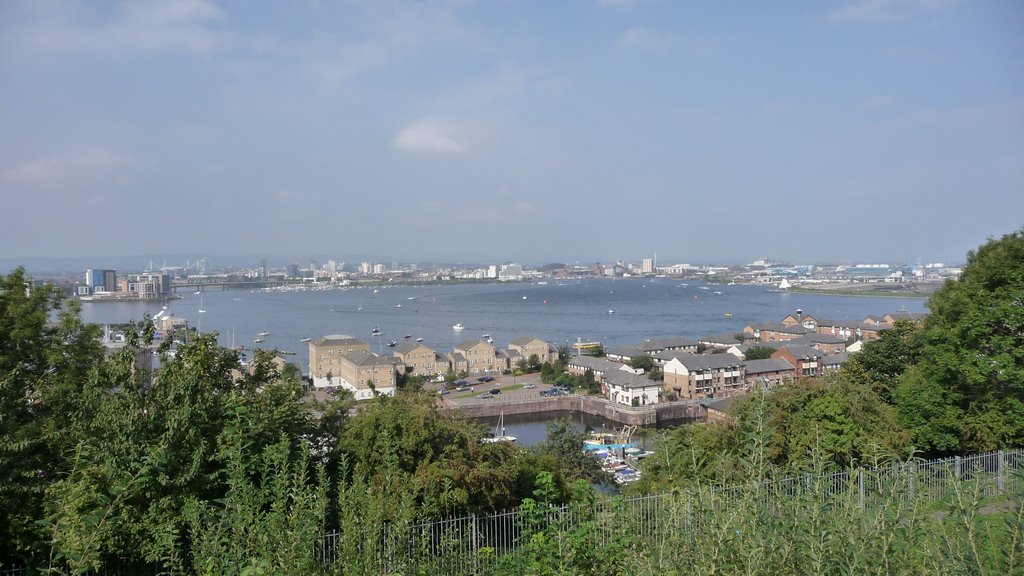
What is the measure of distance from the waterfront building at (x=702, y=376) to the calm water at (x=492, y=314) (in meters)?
3.41

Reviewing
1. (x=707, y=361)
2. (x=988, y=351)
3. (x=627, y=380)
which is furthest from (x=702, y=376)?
(x=988, y=351)

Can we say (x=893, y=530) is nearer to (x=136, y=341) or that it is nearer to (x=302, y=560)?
(x=302, y=560)

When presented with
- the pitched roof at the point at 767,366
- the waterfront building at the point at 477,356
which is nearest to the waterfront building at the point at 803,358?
the pitched roof at the point at 767,366

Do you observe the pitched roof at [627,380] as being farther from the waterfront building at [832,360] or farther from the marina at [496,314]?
the marina at [496,314]

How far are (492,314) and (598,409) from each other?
2640 cm

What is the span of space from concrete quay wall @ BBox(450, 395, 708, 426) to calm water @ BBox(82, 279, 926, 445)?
474mm

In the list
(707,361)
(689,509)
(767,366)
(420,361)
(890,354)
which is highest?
(689,509)

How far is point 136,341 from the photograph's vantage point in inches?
154

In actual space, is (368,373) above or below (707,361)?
below

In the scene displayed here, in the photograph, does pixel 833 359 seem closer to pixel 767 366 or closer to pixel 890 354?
pixel 767 366

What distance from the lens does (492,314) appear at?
43.1 meters

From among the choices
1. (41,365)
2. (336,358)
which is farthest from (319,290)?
(41,365)

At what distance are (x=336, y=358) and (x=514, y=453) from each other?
17.4 m

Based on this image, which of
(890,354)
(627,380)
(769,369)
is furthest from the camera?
(769,369)
